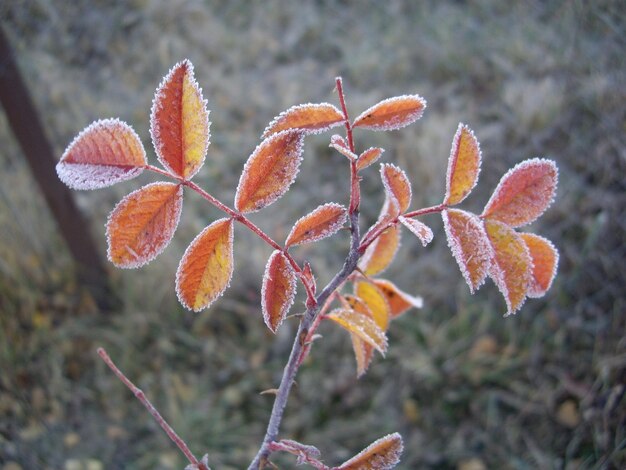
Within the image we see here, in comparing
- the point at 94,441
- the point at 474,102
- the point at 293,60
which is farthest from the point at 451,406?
the point at 293,60

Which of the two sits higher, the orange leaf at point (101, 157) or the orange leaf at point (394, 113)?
the orange leaf at point (101, 157)

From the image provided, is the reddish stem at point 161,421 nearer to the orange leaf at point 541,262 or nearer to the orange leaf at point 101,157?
the orange leaf at point 101,157

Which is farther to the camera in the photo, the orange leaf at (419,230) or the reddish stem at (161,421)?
the reddish stem at (161,421)

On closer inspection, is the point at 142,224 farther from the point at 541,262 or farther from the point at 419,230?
the point at 541,262

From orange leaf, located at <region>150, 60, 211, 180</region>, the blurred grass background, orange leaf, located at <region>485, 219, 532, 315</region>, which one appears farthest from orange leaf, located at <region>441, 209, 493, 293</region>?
the blurred grass background

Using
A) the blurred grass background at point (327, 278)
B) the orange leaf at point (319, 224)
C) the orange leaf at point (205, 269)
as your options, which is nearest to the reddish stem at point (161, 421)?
Result: the orange leaf at point (205, 269)

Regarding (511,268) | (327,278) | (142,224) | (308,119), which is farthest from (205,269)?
(327,278)

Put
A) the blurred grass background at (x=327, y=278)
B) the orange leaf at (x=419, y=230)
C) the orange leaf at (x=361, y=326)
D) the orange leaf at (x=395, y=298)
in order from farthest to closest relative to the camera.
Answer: the blurred grass background at (x=327, y=278) < the orange leaf at (x=395, y=298) < the orange leaf at (x=361, y=326) < the orange leaf at (x=419, y=230)

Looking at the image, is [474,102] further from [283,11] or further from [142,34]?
[142,34]
